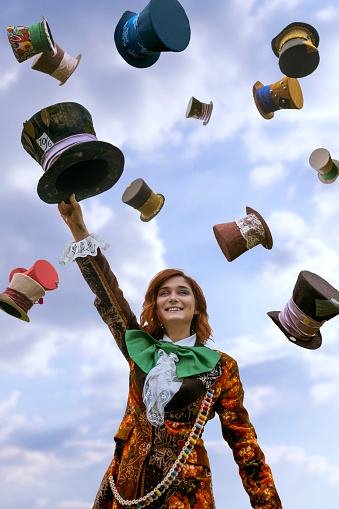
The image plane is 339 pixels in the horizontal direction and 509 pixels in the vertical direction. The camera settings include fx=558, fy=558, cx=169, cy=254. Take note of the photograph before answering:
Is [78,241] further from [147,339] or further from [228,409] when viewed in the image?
[228,409]

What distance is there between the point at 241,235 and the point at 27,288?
1.85 m

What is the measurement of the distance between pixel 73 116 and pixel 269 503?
2954 mm

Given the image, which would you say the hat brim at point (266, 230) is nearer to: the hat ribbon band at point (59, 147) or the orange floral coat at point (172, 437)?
the orange floral coat at point (172, 437)

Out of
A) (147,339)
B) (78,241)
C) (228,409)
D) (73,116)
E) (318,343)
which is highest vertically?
(73,116)

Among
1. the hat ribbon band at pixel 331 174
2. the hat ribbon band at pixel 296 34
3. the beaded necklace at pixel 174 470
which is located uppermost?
the hat ribbon band at pixel 296 34

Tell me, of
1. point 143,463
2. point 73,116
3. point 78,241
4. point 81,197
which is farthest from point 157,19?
point 143,463

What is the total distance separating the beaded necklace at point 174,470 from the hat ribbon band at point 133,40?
9.64 ft

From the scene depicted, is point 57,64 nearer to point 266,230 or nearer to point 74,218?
point 74,218

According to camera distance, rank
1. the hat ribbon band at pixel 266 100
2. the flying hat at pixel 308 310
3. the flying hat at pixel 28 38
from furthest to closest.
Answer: the hat ribbon band at pixel 266 100 < the flying hat at pixel 28 38 < the flying hat at pixel 308 310

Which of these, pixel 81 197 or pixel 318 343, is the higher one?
pixel 81 197

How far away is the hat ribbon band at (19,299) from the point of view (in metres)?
4.54

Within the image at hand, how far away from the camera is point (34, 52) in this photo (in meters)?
5.14

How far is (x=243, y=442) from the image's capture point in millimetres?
3754

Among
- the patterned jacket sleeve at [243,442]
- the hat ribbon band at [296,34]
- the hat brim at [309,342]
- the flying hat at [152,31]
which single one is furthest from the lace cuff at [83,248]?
the hat ribbon band at [296,34]
